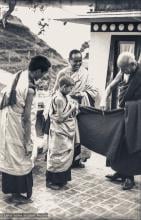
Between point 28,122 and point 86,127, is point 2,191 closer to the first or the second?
point 28,122

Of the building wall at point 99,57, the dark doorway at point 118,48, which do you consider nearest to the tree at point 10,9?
the building wall at point 99,57

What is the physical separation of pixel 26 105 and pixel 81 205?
4.99 feet

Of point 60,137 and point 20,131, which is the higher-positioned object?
point 20,131

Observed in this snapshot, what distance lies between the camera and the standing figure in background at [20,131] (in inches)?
201

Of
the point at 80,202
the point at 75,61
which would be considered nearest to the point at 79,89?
the point at 75,61

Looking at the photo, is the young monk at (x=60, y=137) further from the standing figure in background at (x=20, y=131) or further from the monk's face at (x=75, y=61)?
the monk's face at (x=75, y=61)

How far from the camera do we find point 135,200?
555cm

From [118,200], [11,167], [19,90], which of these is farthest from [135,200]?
[19,90]

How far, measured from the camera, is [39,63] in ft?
16.9

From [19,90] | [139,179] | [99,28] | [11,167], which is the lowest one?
[139,179]

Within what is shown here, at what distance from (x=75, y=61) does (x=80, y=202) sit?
7.86 feet

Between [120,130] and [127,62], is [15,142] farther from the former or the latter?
[127,62]

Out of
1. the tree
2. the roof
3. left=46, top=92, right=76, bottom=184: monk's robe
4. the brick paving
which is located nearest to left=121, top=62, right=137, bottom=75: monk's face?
left=46, top=92, right=76, bottom=184: monk's robe

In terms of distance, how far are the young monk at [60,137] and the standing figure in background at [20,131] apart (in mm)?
613
